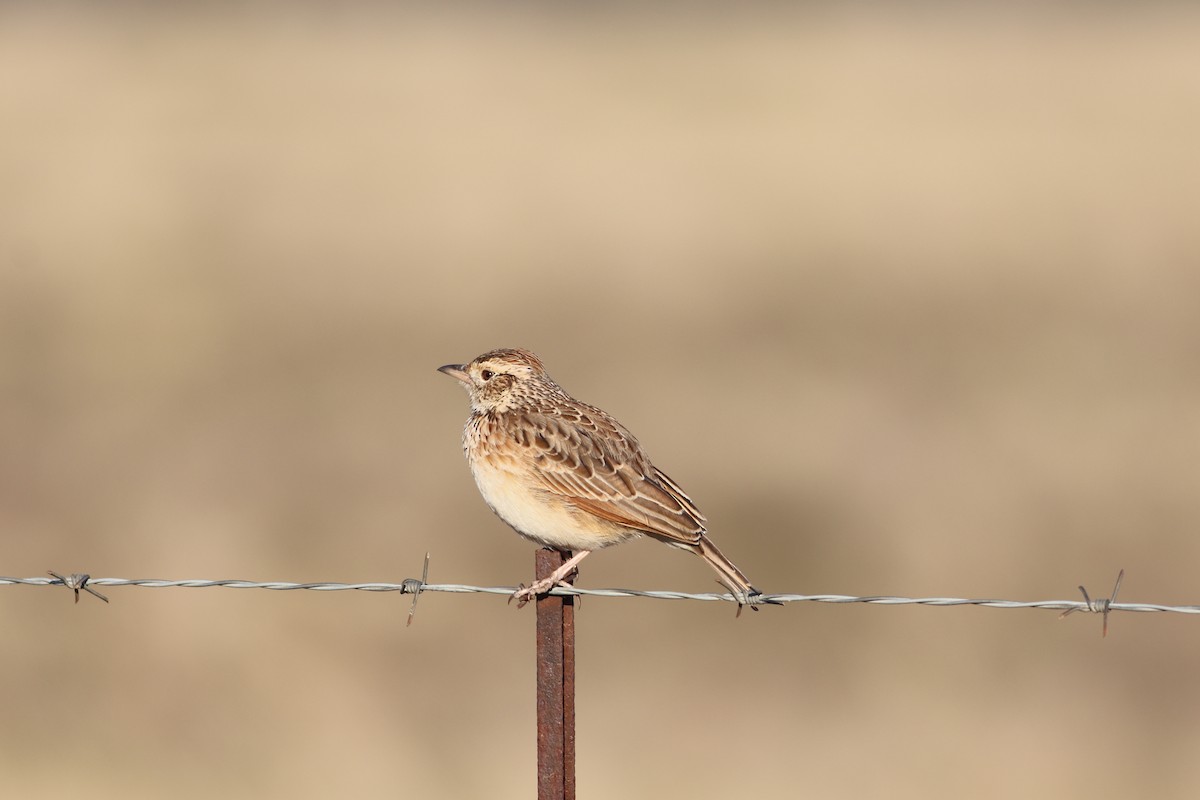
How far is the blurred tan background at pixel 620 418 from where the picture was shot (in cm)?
1295

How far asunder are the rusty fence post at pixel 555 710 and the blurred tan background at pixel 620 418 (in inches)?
246

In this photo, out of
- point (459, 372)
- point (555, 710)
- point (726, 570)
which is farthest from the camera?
point (459, 372)

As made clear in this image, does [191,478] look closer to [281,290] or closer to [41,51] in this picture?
[281,290]

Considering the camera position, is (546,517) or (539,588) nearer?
(539,588)

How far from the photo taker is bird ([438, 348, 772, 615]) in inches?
314

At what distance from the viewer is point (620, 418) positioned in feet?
59.2

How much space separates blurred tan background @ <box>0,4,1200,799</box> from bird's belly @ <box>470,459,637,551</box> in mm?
4641

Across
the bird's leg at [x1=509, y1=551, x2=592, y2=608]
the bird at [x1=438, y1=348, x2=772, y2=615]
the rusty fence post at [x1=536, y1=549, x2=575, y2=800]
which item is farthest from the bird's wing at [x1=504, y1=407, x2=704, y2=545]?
the rusty fence post at [x1=536, y1=549, x2=575, y2=800]

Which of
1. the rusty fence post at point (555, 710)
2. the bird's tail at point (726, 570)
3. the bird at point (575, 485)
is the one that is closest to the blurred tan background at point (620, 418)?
the bird at point (575, 485)

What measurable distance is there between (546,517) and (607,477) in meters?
0.37

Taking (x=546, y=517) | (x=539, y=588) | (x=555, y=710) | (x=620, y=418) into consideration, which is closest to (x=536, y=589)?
(x=539, y=588)

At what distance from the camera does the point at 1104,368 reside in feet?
63.6

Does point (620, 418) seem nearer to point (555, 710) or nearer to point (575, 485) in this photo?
point (575, 485)

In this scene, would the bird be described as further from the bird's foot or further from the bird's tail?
the bird's foot
